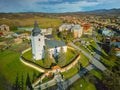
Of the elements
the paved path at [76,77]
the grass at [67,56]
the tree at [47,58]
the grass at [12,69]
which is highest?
the tree at [47,58]

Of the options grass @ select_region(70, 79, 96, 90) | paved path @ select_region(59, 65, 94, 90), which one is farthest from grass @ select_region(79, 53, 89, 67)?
grass @ select_region(70, 79, 96, 90)

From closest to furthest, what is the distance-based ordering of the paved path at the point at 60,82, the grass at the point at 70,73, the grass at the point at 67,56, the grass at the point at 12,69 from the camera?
the paved path at the point at 60,82
the grass at the point at 70,73
the grass at the point at 12,69
the grass at the point at 67,56

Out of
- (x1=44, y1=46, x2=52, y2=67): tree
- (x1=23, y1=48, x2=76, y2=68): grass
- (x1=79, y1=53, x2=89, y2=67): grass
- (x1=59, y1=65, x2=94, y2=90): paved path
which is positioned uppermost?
(x1=44, y1=46, x2=52, y2=67): tree

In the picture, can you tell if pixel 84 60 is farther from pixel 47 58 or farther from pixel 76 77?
pixel 47 58

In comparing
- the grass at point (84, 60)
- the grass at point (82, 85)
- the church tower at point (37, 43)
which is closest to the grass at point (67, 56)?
the church tower at point (37, 43)

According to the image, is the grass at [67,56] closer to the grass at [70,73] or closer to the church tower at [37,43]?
the church tower at [37,43]

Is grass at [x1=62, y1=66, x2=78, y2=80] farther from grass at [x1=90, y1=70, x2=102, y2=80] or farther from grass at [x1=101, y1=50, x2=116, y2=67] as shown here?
grass at [x1=101, y1=50, x2=116, y2=67]
